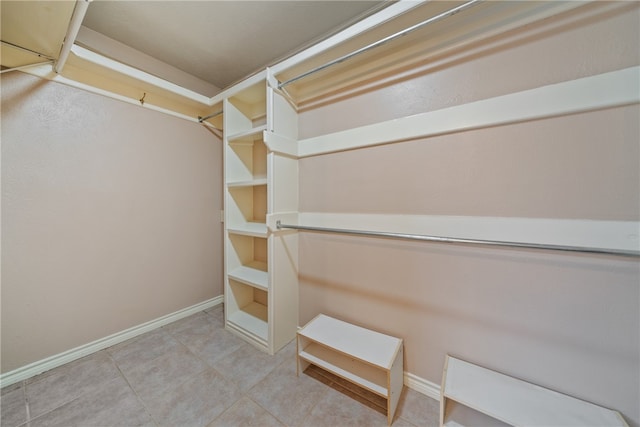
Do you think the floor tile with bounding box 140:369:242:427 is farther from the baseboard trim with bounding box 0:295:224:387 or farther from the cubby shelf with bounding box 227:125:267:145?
the cubby shelf with bounding box 227:125:267:145

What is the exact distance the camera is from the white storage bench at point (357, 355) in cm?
121

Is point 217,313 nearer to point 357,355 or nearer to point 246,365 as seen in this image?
point 246,365

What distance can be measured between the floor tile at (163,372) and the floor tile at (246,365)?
0.15 m

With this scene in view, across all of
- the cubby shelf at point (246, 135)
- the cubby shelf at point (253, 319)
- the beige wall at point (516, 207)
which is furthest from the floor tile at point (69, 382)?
the cubby shelf at point (246, 135)

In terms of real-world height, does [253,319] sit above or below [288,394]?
above

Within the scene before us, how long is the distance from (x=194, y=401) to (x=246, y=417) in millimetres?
366

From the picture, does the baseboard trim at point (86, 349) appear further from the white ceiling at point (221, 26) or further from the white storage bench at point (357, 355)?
the white ceiling at point (221, 26)

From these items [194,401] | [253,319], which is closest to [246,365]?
[194,401]

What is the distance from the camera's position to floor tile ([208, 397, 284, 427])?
1.16 meters

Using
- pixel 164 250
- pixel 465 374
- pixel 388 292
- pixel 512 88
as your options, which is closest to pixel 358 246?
pixel 388 292

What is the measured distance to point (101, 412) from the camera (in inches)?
47.8

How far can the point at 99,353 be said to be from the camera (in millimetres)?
1677

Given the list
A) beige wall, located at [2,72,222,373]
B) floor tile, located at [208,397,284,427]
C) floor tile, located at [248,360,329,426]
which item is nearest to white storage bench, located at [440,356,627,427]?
floor tile, located at [248,360,329,426]

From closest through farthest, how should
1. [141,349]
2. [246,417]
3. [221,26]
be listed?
[246,417]
[221,26]
[141,349]
